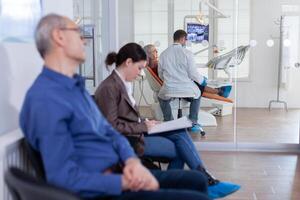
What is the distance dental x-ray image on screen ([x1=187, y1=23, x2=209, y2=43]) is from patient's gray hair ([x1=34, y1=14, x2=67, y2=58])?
337 cm

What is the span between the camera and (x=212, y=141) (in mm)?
4750

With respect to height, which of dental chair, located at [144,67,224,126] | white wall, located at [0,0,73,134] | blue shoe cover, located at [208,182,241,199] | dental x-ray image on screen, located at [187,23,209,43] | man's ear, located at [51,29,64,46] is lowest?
blue shoe cover, located at [208,182,241,199]

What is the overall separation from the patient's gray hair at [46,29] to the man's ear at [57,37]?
0.04 feet

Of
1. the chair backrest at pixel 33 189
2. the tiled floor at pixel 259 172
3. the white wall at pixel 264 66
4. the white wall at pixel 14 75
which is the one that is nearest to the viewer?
the chair backrest at pixel 33 189

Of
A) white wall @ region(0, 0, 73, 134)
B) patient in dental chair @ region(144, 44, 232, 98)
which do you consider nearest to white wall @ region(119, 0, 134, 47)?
patient in dental chair @ region(144, 44, 232, 98)

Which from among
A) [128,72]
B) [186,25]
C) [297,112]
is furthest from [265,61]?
[128,72]

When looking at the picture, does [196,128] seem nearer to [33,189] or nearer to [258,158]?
[258,158]

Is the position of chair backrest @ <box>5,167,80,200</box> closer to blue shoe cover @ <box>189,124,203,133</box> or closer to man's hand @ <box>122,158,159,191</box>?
man's hand @ <box>122,158,159,191</box>

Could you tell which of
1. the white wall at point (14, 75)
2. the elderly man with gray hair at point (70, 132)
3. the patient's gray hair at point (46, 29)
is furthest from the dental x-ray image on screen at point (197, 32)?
the patient's gray hair at point (46, 29)

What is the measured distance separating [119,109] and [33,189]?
130 centimetres

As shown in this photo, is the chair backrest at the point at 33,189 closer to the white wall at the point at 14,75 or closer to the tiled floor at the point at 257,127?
the white wall at the point at 14,75

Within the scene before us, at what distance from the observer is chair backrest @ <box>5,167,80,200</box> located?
1215 millimetres

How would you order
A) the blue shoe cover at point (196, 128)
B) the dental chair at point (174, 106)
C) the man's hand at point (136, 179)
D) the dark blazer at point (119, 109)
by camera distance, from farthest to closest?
the blue shoe cover at point (196, 128), the dental chair at point (174, 106), the dark blazer at point (119, 109), the man's hand at point (136, 179)

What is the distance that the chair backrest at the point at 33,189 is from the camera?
1215 mm
